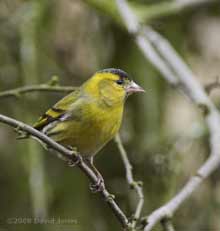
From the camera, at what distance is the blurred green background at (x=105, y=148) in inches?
165

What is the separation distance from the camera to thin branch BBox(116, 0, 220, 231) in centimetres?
316

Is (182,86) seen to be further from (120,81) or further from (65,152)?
(65,152)

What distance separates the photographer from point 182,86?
12.8 feet

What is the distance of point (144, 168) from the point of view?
4.41 meters

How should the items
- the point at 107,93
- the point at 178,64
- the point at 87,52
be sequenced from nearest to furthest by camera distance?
the point at 107,93 < the point at 178,64 < the point at 87,52

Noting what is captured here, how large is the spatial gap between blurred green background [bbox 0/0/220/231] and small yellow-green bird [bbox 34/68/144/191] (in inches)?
23.8

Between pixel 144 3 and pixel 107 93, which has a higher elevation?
pixel 144 3

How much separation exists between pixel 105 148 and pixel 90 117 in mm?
1315

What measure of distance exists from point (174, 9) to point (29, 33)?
1001 mm

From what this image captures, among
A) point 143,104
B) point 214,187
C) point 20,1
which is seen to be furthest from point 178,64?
point 20,1

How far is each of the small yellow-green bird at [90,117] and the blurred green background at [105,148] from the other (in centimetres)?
60

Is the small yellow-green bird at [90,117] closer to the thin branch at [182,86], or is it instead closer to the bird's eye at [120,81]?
the bird's eye at [120,81]

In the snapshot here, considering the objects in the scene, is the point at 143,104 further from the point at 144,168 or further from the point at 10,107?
the point at 10,107

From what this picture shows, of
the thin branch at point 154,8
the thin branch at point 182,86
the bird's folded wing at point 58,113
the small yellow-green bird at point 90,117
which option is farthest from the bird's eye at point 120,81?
the thin branch at point 154,8
